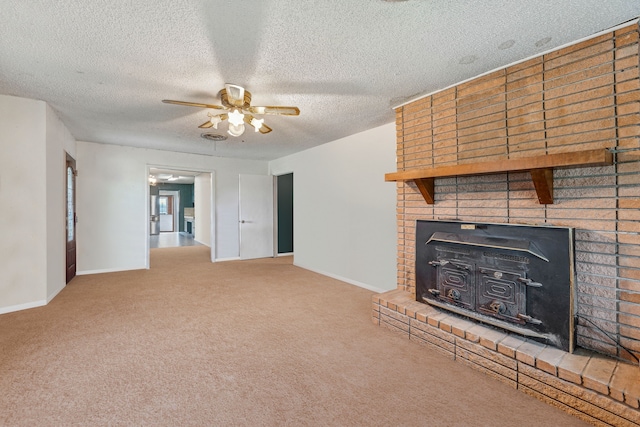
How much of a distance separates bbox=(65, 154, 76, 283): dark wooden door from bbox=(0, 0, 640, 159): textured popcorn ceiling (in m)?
1.62

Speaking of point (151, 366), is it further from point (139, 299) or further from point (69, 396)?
Result: point (139, 299)

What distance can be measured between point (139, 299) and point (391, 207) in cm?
340

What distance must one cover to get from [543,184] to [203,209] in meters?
8.57

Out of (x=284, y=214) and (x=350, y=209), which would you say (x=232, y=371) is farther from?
(x=284, y=214)

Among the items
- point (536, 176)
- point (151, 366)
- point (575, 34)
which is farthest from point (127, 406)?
point (575, 34)

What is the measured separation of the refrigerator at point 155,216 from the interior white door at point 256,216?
7302mm

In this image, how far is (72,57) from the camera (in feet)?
6.88

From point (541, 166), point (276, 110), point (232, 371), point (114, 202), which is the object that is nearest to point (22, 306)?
point (114, 202)

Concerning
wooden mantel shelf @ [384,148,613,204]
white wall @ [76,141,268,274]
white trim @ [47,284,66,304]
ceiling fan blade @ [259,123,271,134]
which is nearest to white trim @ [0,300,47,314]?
white trim @ [47,284,66,304]

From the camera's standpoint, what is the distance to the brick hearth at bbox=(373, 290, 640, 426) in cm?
142

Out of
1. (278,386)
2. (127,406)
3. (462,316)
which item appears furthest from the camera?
(462,316)

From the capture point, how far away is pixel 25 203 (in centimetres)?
303

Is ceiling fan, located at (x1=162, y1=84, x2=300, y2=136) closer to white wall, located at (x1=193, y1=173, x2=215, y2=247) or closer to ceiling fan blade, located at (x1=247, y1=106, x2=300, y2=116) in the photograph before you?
ceiling fan blade, located at (x1=247, y1=106, x2=300, y2=116)

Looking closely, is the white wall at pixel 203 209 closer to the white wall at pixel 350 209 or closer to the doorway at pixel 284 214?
the doorway at pixel 284 214
